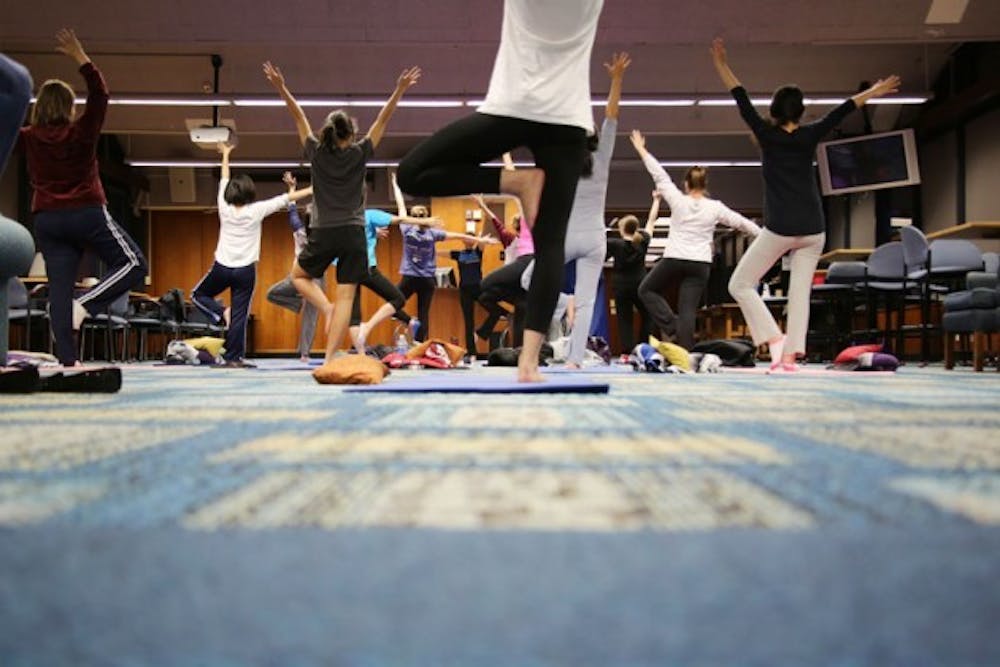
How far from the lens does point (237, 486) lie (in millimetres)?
803

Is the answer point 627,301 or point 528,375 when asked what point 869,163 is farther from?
point 528,375

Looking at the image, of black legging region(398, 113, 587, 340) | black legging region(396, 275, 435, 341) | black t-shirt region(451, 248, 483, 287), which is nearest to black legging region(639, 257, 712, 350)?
black legging region(396, 275, 435, 341)

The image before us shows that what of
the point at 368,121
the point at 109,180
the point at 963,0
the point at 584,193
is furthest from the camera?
the point at 109,180

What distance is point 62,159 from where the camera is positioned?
3605mm

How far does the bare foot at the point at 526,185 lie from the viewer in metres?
2.73

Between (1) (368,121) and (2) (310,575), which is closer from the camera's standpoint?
(2) (310,575)

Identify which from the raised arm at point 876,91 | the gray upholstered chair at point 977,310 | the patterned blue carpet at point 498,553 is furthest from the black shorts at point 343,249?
the gray upholstered chair at point 977,310

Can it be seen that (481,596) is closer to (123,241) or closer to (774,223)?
(123,241)

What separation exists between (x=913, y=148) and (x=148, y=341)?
12344mm

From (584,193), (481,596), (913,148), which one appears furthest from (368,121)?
(481,596)

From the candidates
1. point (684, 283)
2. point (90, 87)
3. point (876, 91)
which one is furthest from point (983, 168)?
point (90, 87)

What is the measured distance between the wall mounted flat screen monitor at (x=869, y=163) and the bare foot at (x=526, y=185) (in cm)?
1079

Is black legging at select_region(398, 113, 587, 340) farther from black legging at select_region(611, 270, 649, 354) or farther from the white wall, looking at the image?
the white wall

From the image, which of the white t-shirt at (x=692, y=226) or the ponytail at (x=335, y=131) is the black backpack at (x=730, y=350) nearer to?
the white t-shirt at (x=692, y=226)
